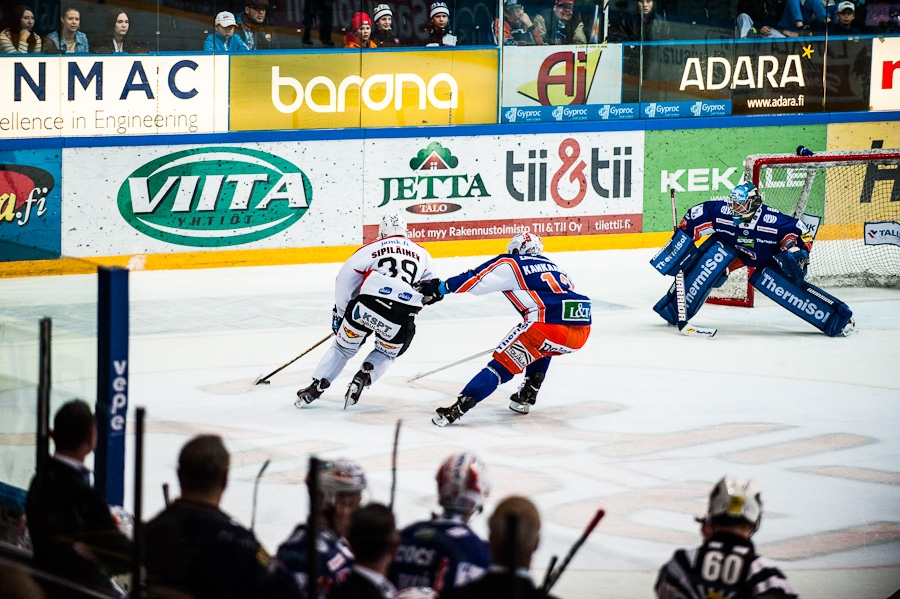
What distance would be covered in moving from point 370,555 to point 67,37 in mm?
10398

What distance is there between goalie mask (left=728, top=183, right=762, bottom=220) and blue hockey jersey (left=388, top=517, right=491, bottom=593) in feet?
26.6

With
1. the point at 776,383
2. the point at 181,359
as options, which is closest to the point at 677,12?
the point at 776,383

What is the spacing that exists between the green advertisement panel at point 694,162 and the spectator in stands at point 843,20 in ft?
4.69

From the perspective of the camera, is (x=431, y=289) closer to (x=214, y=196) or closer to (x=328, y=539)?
(x=328, y=539)

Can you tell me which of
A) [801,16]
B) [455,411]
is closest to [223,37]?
[455,411]

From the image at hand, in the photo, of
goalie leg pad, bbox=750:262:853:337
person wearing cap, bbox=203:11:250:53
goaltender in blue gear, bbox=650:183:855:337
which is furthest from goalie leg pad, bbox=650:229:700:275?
person wearing cap, bbox=203:11:250:53

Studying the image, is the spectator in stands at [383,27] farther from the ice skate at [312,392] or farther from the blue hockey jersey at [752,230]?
the ice skate at [312,392]

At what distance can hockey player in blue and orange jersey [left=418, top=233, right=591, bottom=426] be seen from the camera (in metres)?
8.16

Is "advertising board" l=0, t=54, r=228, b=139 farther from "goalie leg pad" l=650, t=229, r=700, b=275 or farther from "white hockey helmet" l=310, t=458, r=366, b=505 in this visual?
"white hockey helmet" l=310, t=458, r=366, b=505

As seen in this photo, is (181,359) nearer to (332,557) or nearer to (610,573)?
(610,573)

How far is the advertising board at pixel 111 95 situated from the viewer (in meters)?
12.4

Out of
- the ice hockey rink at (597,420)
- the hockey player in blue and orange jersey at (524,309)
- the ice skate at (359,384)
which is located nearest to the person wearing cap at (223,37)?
the ice hockey rink at (597,420)

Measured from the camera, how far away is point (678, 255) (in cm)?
1135

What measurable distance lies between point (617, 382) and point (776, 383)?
1.13 metres
